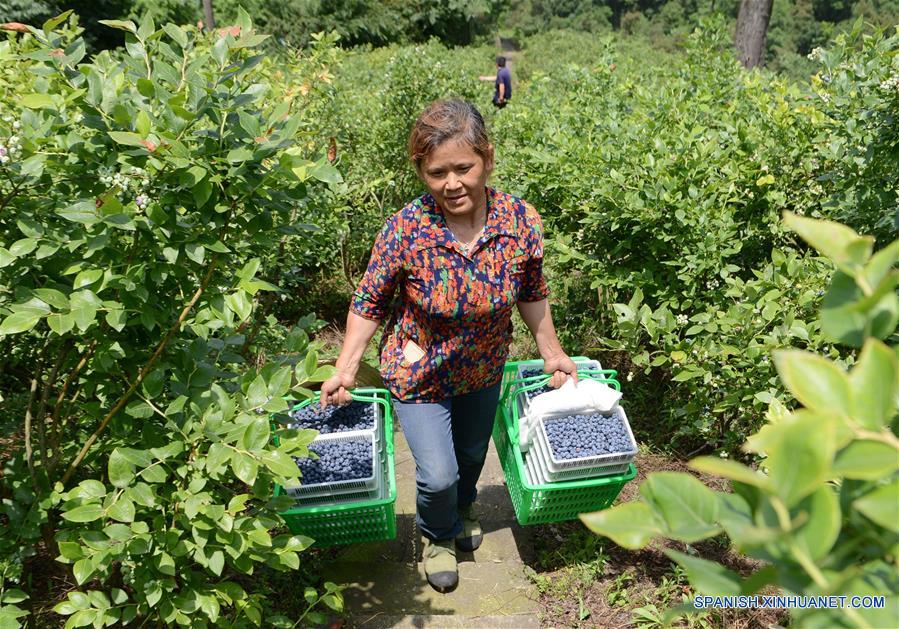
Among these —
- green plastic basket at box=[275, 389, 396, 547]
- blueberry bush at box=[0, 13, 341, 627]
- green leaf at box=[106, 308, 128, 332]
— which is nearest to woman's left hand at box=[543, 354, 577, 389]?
green plastic basket at box=[275, 389, 396, 547]

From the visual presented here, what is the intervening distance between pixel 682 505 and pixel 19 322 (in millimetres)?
1352

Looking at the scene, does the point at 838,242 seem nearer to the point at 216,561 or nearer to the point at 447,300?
the point at 216,561

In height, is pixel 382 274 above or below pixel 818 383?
below

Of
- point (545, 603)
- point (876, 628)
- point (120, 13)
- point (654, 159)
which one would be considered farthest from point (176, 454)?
point (120, 13)

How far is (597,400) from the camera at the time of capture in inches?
99.3

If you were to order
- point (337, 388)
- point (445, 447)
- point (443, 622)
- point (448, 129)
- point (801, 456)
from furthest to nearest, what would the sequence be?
point (443, 622) → point (445, 447) → point (337, 388) → point (448, 129) → point (801, 456)

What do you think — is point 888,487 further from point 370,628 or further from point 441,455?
point 370,628

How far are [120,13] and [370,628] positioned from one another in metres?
23.2

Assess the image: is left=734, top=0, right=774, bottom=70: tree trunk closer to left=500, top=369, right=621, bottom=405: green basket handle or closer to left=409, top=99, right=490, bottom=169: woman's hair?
left=500, top=369, right=621, bottom=405: green basket handle

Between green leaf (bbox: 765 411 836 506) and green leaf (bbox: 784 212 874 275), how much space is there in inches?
7.2

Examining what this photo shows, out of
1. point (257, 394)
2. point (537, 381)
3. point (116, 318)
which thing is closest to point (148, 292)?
point (116, 318)

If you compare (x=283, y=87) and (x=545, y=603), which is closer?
(x=545, y=603)

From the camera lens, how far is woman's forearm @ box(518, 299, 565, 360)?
253 centimetres

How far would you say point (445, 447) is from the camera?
240cm
